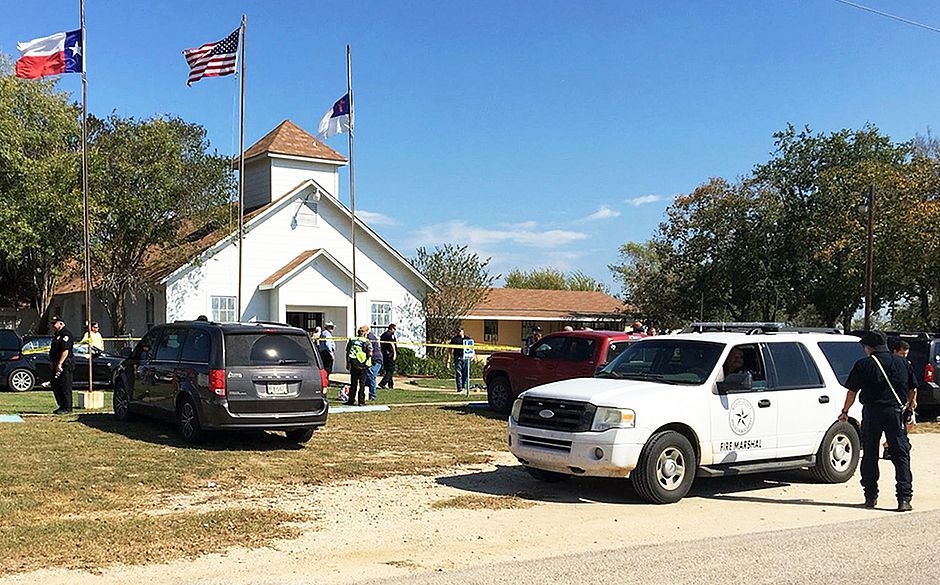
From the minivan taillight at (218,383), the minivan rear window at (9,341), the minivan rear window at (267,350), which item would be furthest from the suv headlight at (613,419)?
the minivan rear window at (9,341)

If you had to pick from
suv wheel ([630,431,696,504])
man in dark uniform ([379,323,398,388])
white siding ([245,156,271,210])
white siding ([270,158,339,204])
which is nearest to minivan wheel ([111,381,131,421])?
suv wheel ([630,431,696,504])

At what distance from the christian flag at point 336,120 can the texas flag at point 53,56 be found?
9344mm

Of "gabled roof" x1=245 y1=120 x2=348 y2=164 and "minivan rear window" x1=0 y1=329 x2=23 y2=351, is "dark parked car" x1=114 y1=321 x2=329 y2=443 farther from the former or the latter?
"gabled roof" x1=245 y1=120 x2=348 y2=164

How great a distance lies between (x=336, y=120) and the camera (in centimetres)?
2903

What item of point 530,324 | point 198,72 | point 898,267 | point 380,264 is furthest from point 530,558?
point 530,324

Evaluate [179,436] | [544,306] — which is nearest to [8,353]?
[179,436]

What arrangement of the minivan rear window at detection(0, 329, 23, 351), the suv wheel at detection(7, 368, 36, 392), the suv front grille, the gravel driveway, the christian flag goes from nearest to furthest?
the gravel driveway < the suv front grille < the suv wheel at detection(7, 368, 36, 392) < the minivan rear window at detection(0, 329, 23, 351) < the christian flag

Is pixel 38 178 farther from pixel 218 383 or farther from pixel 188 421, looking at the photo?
pixel 218 383

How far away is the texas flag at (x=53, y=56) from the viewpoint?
68.0ft

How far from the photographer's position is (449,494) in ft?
34.6

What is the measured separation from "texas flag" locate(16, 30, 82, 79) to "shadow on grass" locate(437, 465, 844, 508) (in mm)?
14111

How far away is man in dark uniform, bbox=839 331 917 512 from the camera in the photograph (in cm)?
985

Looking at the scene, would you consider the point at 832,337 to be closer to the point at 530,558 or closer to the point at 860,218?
the point at 530,558

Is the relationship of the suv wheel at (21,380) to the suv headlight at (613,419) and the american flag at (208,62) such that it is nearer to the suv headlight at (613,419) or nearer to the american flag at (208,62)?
the american flag at (208,62)
